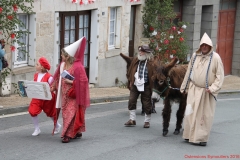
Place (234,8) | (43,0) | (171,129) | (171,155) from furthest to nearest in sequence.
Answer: (234,8) → (43,0) → (171,129) → (171,155)

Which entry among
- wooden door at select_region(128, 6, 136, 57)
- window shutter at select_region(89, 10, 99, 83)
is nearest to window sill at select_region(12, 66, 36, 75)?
window shutter at select_region(89, 10, 99, 83)

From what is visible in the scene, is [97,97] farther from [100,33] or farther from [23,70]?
[100,33]

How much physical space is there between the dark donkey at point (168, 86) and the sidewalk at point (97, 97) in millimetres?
3743

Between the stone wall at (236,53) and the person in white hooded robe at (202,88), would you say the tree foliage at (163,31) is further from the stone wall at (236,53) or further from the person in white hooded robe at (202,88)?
the person in white hooded robe at (202,88)

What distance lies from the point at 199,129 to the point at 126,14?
954 cm

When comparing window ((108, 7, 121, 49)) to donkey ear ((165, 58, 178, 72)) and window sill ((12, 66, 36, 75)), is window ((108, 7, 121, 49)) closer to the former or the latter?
window sill ((12, 66, 36, 75))

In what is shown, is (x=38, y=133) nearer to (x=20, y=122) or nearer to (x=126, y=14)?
(x=20, y=122)

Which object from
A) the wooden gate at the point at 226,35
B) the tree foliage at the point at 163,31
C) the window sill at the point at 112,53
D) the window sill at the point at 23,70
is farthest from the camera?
the wooden gate at the point at 226,35

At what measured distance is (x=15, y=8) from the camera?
44.7 ft

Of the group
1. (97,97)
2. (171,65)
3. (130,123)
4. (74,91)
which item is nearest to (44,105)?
(74,91)

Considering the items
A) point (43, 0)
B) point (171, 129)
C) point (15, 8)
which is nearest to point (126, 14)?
point (43, 0)

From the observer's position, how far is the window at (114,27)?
18.9 meters

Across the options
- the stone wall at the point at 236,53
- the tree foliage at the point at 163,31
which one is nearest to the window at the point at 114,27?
the tree foliage at the point at 163,31

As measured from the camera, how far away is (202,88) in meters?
10.1
